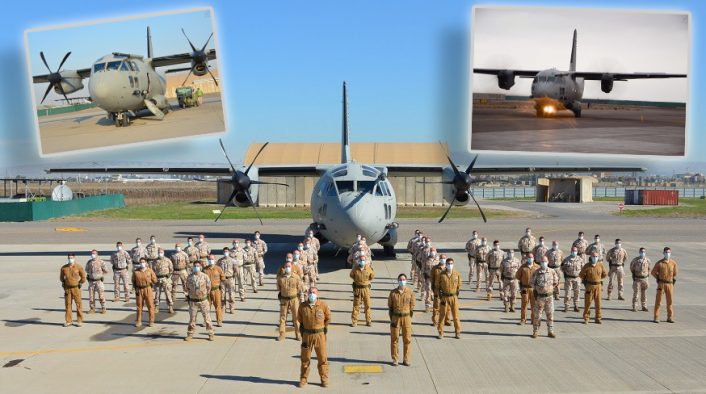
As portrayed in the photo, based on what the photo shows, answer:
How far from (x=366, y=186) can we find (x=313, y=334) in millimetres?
11087

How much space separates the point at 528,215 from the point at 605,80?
87.2ft

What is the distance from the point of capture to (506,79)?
28266 mm

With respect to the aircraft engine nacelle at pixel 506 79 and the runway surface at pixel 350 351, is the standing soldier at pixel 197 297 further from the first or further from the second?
the aircraft engine nacelle at pixel 506 79

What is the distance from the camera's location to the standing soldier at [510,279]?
1491cm

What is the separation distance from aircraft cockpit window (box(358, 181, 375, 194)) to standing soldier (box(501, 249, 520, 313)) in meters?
6.24

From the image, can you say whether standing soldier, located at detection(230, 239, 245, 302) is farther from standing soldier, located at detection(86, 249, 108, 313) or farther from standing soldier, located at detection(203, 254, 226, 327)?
standing soldier, located at detection(86, 249, 108, 313)

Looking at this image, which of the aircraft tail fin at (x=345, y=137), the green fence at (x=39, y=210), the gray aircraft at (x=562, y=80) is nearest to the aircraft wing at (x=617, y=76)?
the gray aircraft at (x=562, y=80)

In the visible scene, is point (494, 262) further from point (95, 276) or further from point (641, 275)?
point (95, 276)

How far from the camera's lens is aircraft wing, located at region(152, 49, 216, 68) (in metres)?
21.6

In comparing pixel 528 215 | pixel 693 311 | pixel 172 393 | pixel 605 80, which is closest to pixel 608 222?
pixel 528 215

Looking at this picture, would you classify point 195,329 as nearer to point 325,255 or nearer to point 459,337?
point 459,337

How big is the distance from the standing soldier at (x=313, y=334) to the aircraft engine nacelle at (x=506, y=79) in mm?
20711

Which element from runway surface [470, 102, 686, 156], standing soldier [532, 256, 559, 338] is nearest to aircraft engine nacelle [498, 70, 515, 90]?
runway surface [470, 102, 686, 156]

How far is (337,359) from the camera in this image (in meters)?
10.8
